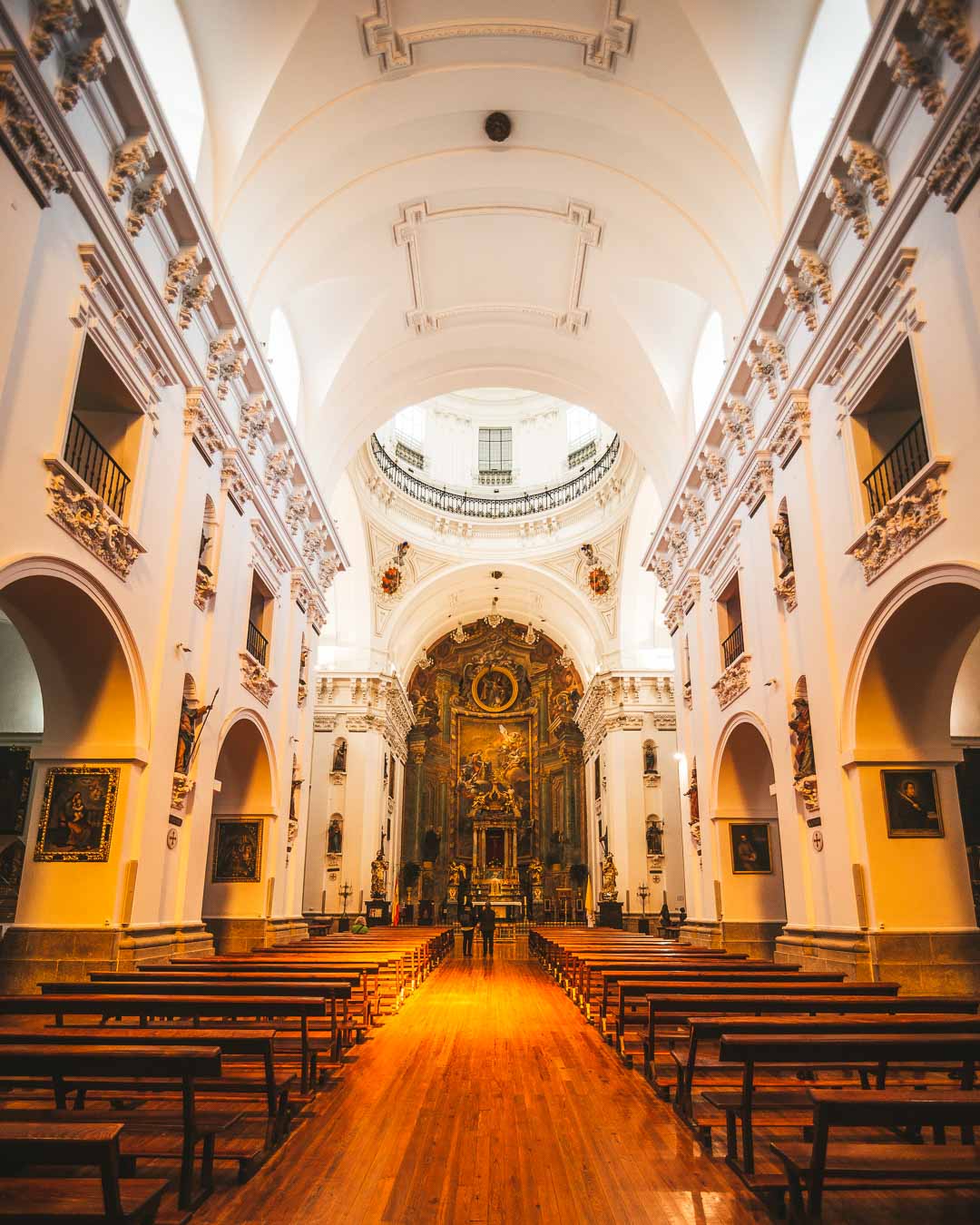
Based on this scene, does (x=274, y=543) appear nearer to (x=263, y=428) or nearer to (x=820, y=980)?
(x=263, y=428)

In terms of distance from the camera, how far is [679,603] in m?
16.8

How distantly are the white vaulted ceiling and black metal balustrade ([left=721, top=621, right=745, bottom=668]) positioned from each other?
409cm

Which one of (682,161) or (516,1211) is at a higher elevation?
(682,161)

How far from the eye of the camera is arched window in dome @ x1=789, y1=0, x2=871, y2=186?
377 inches

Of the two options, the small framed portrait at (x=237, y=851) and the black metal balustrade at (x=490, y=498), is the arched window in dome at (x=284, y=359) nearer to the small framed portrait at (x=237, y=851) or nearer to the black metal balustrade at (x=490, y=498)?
the small framed portrait at (x=237, y=851)

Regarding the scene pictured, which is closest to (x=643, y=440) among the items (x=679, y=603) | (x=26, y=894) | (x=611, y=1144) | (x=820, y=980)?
(x=679, y=603)

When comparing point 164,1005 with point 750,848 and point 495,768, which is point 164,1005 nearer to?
point 750,848

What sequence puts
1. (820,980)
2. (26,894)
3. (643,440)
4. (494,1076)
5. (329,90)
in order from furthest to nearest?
(643,440), (329,90), (26,894), (820,980), (494,1076)

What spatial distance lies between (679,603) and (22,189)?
12.8 m

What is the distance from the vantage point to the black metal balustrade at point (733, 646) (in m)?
13.8

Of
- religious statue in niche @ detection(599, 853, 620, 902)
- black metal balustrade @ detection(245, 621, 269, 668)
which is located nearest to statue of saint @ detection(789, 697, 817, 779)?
black metal balustrade @ detection(245, 621, 269, 668)

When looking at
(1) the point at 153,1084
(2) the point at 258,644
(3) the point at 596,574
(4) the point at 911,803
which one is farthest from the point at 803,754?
(3) the point at 596,574

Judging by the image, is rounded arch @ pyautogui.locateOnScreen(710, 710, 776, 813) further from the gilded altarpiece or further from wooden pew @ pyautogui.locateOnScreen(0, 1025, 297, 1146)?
the gilded altarpiece

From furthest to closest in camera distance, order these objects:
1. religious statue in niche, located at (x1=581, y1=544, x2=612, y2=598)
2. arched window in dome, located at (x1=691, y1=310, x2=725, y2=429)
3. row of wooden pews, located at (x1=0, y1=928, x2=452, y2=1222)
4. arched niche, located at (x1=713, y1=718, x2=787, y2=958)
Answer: religious statue in niche, located at (x1=581, y1=544, x2=612, y2=598) < arched window in dome, located at (x1=691, y1=310, x2=725, y2=429) < arched niche, located at (x1=713, y1=718, x2=787, y2=958) < row of wooden pews, located at (x1=0, y1=928, x2=452, y2=1222)
